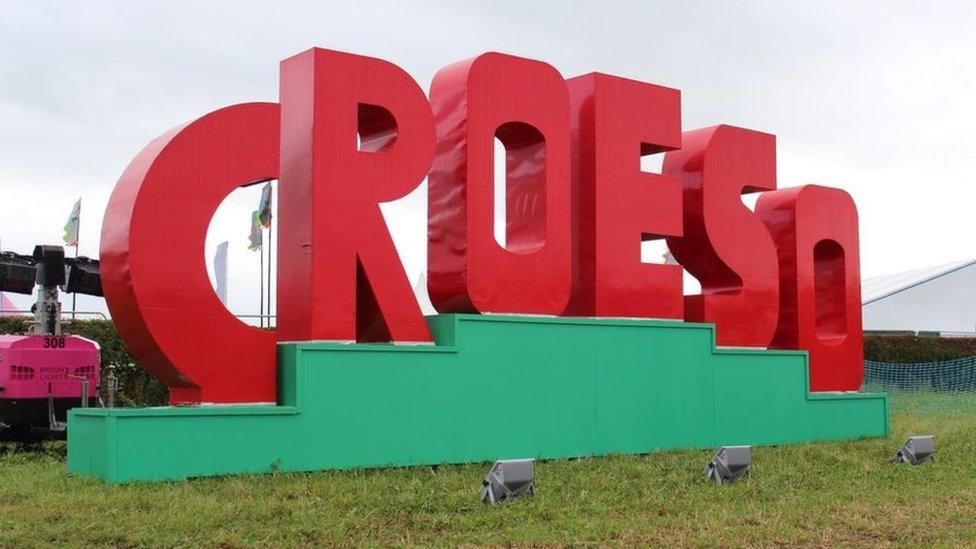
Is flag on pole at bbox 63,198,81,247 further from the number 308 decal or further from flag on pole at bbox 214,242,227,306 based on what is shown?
the number 308 decal

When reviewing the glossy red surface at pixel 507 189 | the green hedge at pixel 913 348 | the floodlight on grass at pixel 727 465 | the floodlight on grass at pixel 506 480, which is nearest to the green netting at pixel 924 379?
the green hedge at pixel 913 348

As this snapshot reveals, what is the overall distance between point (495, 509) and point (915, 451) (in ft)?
22.3

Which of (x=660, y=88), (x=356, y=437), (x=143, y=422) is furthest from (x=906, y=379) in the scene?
(x=143, y=422)

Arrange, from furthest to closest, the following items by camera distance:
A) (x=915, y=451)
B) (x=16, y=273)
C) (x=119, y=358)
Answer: (x=119, y=358) → (x=16, y=273) → (x=915, y=451)

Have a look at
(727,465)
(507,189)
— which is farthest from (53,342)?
(727,465)

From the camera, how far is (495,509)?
32.5ft

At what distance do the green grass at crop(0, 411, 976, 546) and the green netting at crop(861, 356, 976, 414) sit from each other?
18784 millimetres

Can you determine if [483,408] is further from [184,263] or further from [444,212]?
[184,263]

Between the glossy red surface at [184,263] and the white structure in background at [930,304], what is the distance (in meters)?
35.6

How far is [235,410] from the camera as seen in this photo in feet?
37.4

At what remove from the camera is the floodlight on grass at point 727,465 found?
1196cm

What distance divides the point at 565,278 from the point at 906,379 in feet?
71.5

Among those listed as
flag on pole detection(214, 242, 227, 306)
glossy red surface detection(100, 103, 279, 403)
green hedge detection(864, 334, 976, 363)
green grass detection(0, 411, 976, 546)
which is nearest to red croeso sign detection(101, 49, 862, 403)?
glossy red surface detection(100, 103, 279, 403)

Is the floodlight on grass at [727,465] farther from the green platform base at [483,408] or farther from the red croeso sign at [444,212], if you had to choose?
the red croeso sign at [444,212]
